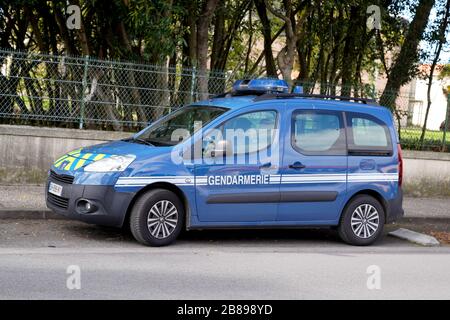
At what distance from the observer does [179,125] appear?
27.7 ft

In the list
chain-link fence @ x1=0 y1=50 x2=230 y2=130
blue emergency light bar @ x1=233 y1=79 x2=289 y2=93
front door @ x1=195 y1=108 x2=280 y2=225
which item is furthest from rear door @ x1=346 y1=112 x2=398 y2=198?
chain-link fence @ x1=0 y1=50 x2=230 y2=130

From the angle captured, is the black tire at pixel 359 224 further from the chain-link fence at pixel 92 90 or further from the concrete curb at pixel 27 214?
the chain-link fence at pixel 92 90

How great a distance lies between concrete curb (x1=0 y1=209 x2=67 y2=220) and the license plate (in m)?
1.05

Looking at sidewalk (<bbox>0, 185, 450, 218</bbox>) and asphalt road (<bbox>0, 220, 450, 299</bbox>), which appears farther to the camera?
sidewalk (<bbox>0, 185, 450, 218</bbox>)

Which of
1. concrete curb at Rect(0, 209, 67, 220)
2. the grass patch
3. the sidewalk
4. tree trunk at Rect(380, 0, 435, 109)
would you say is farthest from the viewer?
tree trunk at Rect(380, 0, 435, 109)

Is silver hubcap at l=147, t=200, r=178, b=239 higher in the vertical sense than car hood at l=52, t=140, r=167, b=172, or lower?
lower

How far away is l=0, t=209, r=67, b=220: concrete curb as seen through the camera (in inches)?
347

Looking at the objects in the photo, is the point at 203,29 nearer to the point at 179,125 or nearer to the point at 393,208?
the point at 179,125

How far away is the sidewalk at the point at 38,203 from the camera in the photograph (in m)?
9.15

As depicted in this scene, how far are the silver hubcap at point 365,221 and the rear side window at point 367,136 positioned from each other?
2.35 feet

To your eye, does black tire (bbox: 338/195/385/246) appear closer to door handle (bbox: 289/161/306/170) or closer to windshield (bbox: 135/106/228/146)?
door handle (bbox: 289/161/306/170)

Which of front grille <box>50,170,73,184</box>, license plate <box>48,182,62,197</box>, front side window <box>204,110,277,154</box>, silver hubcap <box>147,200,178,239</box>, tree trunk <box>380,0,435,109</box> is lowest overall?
silver hubcap <box>147,200,178,239</box>

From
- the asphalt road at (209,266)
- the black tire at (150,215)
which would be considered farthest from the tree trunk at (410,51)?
the black tire at (150,215)

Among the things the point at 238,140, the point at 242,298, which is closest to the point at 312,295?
the point at 242,298
